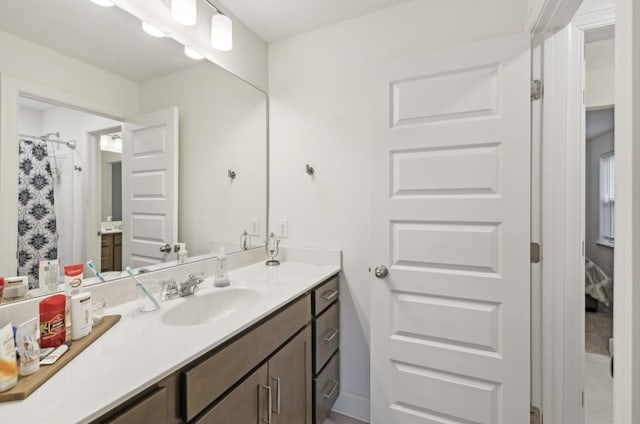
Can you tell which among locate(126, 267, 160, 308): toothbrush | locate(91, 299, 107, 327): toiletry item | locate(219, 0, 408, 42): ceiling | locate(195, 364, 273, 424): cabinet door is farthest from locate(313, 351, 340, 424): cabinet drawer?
locate(219, 0, 408, 42): ceiling

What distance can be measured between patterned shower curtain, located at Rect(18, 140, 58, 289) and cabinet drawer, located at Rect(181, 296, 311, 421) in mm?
675

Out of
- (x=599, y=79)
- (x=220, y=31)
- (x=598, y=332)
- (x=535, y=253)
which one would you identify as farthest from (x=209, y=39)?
(x=598, y=332)

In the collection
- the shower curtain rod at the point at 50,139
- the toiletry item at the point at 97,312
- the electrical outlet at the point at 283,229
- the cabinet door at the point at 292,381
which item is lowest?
the cabinet door at the point at 292,381

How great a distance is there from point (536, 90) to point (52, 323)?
199 cm

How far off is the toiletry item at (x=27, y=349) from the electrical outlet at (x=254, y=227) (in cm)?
131

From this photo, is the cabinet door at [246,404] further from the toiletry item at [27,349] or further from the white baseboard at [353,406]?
the white baseboard at [353,406]

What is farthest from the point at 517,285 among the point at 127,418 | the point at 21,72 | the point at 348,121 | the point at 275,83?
the point at 21,72

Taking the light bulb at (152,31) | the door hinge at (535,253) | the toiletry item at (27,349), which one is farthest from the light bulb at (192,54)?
the door hinge at (535,253)

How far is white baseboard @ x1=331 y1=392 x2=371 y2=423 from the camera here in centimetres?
176

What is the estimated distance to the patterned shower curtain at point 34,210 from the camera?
3.16 ft

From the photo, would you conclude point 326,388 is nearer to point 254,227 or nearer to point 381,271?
point 381,271

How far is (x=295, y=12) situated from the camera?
5.79 feet

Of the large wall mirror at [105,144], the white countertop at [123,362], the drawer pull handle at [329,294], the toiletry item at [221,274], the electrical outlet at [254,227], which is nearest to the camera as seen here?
the white countertop at [123,362]

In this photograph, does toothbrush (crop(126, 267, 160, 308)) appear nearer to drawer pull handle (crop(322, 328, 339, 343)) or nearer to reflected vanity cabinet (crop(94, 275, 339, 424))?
reflected vanity cabinet (crop(94, 275, 339, 424))
